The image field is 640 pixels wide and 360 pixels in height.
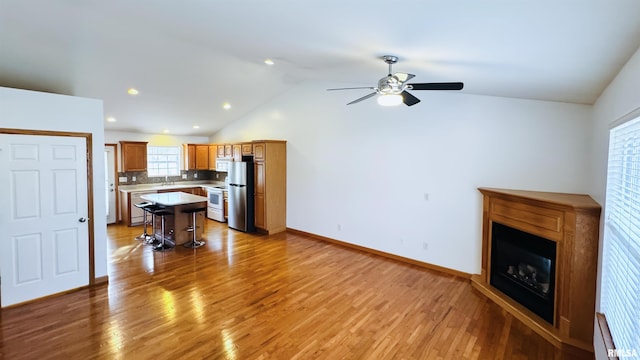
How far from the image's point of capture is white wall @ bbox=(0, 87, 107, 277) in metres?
3.36

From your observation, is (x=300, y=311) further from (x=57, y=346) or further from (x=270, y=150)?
(x=270, y=150)

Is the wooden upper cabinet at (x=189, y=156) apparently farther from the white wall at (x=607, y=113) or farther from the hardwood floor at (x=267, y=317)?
the white wall at (x=607, y=113)

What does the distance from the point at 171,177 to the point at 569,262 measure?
29.0 feet

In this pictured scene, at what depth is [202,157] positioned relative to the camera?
8.71m

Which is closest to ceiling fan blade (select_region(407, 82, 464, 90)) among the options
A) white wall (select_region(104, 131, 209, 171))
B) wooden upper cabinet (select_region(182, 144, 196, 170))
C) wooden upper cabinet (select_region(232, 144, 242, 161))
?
wooden upper cabinet (select_region(232, 144, 242, 161))

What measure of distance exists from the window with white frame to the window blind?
906cm

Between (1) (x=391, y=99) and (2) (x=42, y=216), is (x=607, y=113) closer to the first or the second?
(1) (x=391, y=99)

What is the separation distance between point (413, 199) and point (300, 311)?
2.59 metres

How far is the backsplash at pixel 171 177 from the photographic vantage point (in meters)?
7.75

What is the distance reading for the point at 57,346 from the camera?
272 cm

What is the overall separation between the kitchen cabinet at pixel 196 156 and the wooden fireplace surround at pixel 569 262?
7771 mm

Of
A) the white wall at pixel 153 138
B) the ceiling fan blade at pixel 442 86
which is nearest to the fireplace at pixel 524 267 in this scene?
the ceiling fan blade at pixel 442 86

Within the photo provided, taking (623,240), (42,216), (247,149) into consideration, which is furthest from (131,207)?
(623,240)

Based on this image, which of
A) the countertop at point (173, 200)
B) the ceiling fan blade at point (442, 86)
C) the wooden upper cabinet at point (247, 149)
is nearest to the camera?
the ceiling fan blade at point (442, 86)
